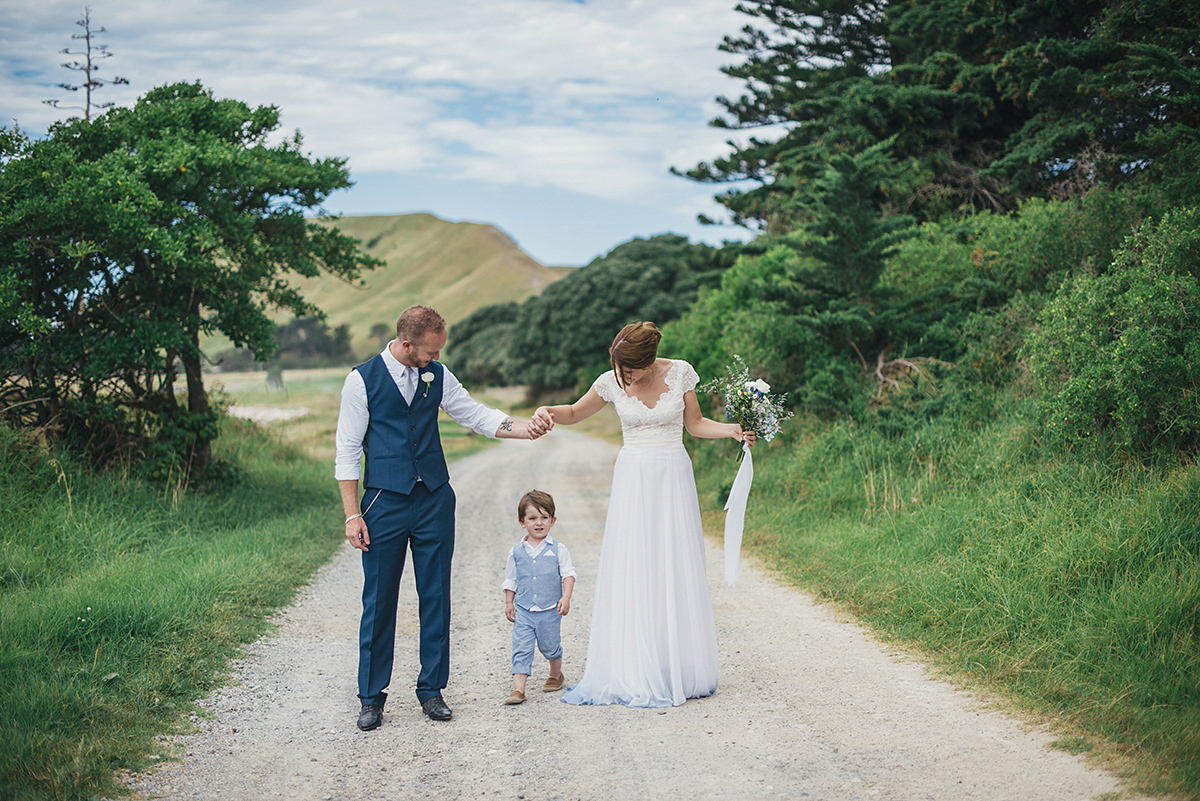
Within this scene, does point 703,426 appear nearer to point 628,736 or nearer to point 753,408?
point 753,408

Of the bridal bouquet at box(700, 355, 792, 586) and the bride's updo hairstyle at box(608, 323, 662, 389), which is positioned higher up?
the bride's updo hairstyle at box(608, 323, 662, 389)

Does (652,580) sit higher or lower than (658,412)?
lower

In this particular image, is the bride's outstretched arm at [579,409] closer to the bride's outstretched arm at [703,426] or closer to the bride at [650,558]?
the bride at [650,558]

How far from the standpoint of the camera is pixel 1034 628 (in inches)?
217

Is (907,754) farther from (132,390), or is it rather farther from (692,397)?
(132,390)

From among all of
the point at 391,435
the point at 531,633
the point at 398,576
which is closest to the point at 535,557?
the point at 531,633

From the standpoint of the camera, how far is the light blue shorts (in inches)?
201

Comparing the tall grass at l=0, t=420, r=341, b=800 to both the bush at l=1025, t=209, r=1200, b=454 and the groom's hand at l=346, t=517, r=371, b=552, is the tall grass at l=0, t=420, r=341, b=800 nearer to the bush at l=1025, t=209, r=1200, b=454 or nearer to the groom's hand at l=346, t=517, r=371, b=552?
the groom's hand at l=346, t=517, r=371, b=552

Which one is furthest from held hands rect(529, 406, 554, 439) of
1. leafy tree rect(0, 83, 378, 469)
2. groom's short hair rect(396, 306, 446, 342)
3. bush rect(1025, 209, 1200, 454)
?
leafy tree rect(0, 83, 378, 469)

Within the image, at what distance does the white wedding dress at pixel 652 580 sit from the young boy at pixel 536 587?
240 millimetres

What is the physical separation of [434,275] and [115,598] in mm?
104505

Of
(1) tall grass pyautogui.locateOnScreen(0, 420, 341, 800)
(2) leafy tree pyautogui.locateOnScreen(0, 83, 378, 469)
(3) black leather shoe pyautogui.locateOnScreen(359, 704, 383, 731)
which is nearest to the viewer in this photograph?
(1) tall grass pyautogui.locateOnScreen(0, 420, 341, 800)

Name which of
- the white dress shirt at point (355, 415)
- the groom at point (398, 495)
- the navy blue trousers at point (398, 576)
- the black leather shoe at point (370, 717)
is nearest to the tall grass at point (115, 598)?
the black leather shoe at point (370, 717)

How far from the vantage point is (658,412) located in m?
5.23
